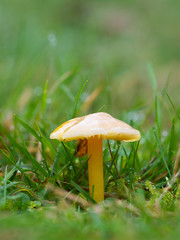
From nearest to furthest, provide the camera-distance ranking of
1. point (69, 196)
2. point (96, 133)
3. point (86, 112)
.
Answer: point (96, 133) → point (69, 196) → point (86, 112)

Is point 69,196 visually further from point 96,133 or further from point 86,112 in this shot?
point 86,112

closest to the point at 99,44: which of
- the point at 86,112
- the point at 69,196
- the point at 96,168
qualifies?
the point at 86,112

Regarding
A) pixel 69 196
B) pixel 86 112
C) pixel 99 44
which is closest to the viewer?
pixel 69 196

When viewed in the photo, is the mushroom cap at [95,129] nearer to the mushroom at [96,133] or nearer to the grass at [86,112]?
the mushroom at [96,133]

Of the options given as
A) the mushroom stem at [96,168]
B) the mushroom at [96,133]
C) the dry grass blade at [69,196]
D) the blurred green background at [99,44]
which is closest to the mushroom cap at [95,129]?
the mushroom at [96,133]

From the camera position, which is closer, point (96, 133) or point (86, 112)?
point (96, 133)

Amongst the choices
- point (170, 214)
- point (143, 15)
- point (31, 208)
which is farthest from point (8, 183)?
point (143, 15)

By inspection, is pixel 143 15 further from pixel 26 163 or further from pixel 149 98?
pixel 26 163

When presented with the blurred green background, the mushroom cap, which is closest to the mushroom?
the mushroom cap
